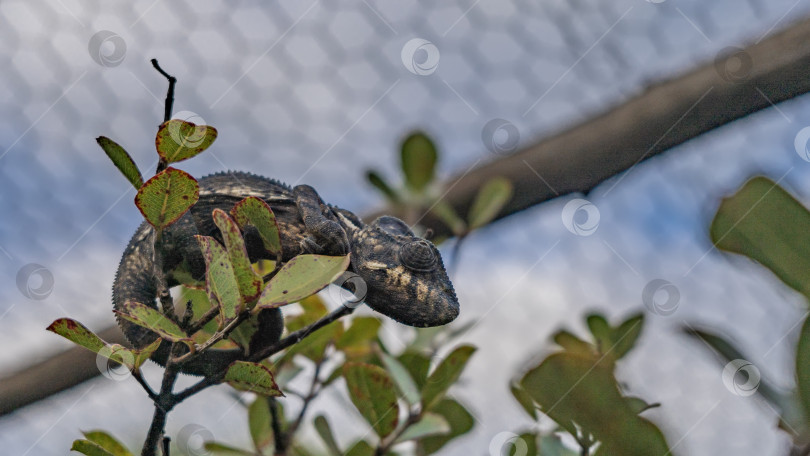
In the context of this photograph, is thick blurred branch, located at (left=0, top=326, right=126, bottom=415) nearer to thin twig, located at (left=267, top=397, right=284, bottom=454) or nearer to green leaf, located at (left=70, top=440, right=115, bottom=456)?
thin twig, located at (left=267, top=397, right=284, bottom=454)

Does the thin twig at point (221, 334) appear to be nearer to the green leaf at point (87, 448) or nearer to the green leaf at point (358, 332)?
the green leaf at point (87, 448)

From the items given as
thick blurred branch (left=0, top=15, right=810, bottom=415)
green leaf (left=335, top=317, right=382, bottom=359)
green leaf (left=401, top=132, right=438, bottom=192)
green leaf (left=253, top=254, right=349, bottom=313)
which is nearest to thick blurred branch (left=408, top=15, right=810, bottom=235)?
thick blurred branch (left=0, top=15, right=810, bottom=415)

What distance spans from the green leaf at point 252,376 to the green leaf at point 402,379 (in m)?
0.24

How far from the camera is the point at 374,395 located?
0.64 m

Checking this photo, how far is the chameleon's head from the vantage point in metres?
0.60

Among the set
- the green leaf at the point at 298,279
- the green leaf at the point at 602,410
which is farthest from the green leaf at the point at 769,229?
the green leaf at the point at 298,279

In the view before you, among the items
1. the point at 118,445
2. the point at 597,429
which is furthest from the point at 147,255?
the point at 597,429

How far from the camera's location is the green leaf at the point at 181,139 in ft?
1.52

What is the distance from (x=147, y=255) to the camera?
2.04 feet

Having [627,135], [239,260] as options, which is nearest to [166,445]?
[239,260]

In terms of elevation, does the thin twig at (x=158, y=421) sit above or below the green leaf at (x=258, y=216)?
below

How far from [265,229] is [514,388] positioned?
0.28 meters

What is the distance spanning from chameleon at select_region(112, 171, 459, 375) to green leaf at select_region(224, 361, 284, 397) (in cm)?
11

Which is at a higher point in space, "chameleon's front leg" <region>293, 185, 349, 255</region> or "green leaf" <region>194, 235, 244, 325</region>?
"chameleon's front leg" <region>293, 185, 349, 255</region>
